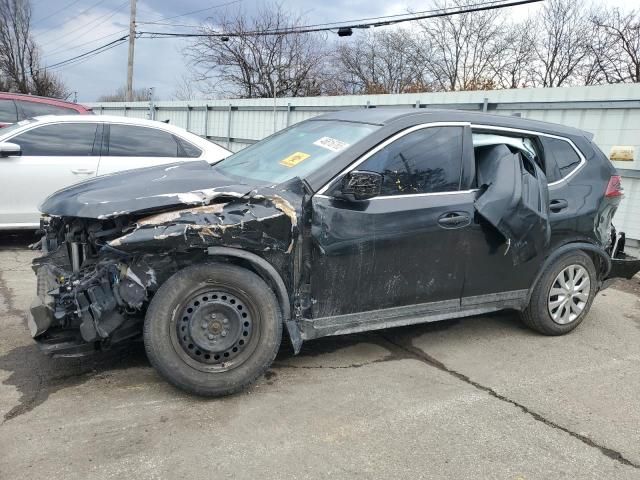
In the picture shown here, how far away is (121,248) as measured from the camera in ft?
9.72

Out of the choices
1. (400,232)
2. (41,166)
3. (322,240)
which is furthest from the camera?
(41,166)

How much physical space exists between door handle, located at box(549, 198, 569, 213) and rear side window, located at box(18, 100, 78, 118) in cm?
718

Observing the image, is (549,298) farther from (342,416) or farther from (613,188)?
(342,416)

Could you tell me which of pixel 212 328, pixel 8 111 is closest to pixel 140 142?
pixel 8 111

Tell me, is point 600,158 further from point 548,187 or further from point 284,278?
point 284,278

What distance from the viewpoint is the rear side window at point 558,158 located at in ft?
14.9

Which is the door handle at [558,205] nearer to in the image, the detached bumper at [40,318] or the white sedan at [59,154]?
the detached bumper at [40,318]

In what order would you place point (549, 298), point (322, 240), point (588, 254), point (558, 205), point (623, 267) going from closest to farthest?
point (322, 240) < point (558, 205) < point (549, 298) < point (588, 254) < point (623, 267)

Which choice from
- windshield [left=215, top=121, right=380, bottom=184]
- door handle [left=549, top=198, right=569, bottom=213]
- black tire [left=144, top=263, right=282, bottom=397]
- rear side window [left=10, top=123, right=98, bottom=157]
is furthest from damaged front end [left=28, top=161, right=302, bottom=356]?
rear side window [left=10, top=123, right=98, bottom=157]

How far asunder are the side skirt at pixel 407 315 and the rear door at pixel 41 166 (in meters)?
4.16

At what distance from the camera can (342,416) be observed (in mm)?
3197

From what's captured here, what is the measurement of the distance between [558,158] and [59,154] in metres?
5.36

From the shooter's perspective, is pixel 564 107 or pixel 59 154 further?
pixel 564 107

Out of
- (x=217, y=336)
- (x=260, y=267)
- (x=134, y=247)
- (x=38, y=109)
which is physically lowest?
(x=217, y=336)
